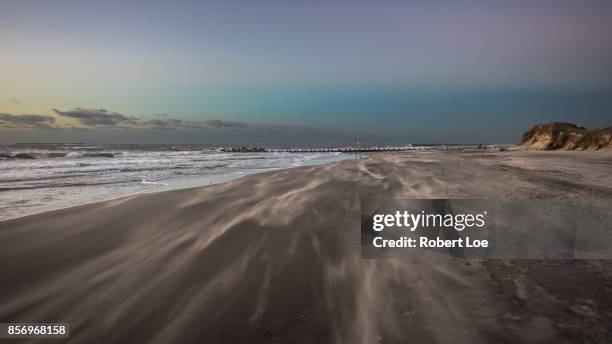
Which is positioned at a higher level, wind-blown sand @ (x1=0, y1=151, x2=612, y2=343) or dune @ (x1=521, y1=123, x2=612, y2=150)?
dune @ (x1=521, y1=123, x2=612, y2=150)

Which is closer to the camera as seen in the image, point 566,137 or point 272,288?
point 272,288

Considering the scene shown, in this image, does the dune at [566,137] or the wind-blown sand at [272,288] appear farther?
the dune at [566,137]

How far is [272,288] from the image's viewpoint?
3566 millimetres

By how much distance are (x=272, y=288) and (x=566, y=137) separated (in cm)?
3779

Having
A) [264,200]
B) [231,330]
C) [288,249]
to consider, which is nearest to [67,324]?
[231,330]

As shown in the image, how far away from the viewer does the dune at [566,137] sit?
26091mm

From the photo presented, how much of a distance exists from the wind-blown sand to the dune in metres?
30.6

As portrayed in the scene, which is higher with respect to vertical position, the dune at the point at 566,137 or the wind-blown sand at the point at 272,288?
the dune at the point at 566,137

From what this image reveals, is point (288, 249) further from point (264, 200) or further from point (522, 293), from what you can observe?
point (264, 200)

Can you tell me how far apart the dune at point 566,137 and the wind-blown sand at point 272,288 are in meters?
30.6

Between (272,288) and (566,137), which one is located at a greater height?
(566,137)

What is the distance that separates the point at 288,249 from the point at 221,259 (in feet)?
3.22

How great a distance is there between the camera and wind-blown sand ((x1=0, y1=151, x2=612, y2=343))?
2.75m

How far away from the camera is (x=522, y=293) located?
322cm
